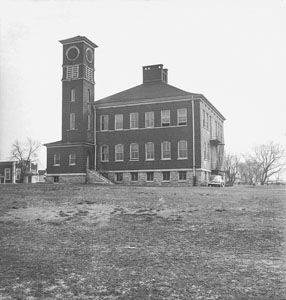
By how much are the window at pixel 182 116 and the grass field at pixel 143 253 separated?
84.2ft

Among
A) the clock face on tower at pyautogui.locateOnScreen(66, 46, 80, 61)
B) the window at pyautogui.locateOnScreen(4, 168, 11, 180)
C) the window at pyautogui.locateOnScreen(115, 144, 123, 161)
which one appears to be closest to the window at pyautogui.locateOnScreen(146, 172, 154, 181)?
the window at pyautogui.locateOnScreen(115, 144, 123, 161)

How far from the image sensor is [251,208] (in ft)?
45.2

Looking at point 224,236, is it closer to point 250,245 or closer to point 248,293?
point 250,245

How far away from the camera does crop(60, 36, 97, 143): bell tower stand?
135 ft

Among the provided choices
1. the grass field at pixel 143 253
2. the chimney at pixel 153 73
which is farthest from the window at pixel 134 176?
the grass field at pixel 143 253

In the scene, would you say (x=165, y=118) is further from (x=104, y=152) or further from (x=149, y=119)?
(x=104, y=152)

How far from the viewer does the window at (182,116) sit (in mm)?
38906

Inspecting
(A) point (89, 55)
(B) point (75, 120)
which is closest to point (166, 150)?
(B) point (75, 120)

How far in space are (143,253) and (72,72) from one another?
35800mm

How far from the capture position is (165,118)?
3981 centimetres

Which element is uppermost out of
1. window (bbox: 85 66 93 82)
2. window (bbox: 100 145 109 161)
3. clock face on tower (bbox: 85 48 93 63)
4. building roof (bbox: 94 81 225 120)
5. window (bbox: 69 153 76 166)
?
clock face on tower (bbox: 85 48 93 63)

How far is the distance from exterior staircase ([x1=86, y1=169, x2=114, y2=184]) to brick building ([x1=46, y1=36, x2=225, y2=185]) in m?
0.22

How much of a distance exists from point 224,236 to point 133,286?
12.8 feet

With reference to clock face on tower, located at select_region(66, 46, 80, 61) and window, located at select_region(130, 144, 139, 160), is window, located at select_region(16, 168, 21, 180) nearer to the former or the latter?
clock face on tower, located at select_region(66, 46, 80, 61)
